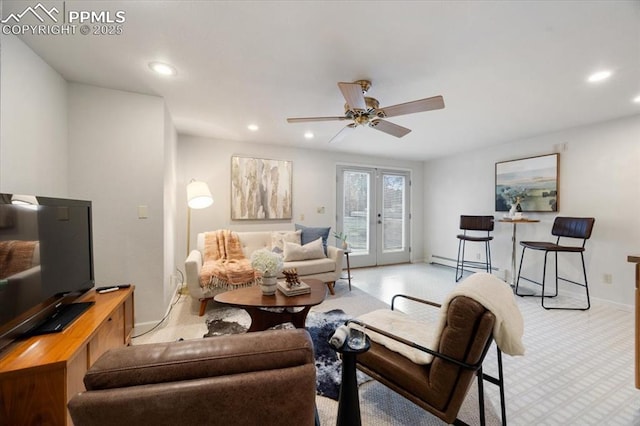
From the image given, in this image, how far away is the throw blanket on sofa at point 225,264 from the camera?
2.84 metres

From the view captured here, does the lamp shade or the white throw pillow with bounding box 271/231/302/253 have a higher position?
the lamp shade

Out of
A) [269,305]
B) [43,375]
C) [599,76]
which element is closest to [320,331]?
[269,305]

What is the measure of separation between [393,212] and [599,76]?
11.8 ft

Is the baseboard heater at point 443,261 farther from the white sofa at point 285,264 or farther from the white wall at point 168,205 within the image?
the white wall at point 168,205

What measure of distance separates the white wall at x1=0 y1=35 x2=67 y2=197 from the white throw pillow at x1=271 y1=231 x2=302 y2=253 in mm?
2284

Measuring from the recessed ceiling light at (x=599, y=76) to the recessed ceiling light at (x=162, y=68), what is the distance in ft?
11.4

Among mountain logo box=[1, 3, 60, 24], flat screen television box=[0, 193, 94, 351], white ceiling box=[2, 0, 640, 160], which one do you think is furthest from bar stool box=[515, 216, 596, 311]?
mountain logo box=[1, 3, 60, 24]

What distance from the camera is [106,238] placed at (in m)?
2.30

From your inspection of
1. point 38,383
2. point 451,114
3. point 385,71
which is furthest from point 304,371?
point 451,114

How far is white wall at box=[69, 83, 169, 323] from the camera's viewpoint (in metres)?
2.23

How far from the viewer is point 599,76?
6.95 ft

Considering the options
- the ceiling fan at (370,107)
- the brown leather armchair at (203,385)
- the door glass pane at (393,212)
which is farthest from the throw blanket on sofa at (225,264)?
the door glass pane at (393,212)

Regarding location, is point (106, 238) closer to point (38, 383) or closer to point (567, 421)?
point (38, 383)

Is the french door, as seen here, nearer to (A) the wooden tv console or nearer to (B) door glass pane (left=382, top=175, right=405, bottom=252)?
(B) door glass pane (left=382, top=175, right=405, bottom=252)
